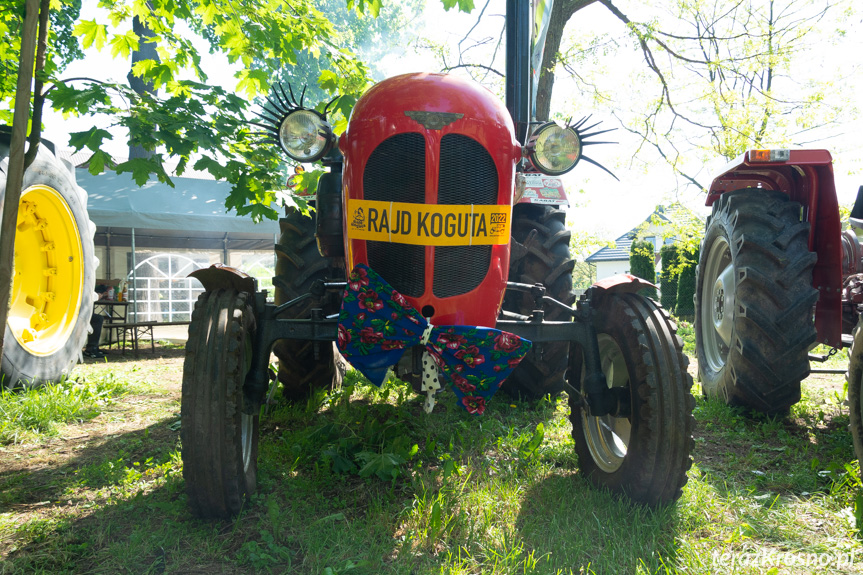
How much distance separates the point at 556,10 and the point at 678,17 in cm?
357

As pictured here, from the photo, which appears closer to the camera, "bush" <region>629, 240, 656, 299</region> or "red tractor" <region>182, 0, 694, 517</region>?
"red tractor" <region>182, 0, 694, 517</region>

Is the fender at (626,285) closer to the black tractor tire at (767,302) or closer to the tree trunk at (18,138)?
the black tractor tire at (767,302)

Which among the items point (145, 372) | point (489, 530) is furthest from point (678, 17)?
point (489, 530)

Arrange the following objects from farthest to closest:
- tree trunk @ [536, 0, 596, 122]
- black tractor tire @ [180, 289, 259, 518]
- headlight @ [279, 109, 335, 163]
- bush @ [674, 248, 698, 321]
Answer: bush @ [674, 248, 698, 321] < tree trunk @ [536, 0, 596, 122] < headlight @ [279, 109, 335, 163] < black tractor tire @ [180, 289, 259, 518]

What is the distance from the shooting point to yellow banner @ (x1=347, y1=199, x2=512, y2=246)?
2279 mm

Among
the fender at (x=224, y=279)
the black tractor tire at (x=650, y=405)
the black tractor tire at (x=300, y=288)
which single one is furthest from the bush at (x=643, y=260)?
the fender at (x=224, y=279)

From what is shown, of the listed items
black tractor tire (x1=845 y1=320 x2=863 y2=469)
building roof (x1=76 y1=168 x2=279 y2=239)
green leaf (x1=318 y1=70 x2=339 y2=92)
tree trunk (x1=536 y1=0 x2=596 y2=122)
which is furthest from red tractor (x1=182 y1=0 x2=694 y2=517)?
tree trunk (x1=536 y1=0 x2=596 y2=122)

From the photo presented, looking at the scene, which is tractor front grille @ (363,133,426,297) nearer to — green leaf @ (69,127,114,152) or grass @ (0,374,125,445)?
green leaf @ (69,127,114,152)

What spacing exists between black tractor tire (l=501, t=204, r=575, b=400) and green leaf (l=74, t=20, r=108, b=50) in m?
3.03

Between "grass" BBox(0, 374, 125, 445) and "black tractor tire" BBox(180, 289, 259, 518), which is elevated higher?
"black tractor tire" BBox(180, 289, 259, 518)

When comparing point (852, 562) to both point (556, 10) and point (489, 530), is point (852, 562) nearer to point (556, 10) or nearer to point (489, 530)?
point (489, 530)

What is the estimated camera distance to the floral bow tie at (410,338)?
7.14 ft

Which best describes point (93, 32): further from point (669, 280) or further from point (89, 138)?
point (669, 280)

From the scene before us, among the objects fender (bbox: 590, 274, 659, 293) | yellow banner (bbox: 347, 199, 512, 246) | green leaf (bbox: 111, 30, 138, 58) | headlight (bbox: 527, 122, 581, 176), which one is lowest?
fender (bbox: 590, 274, 659, 293)
